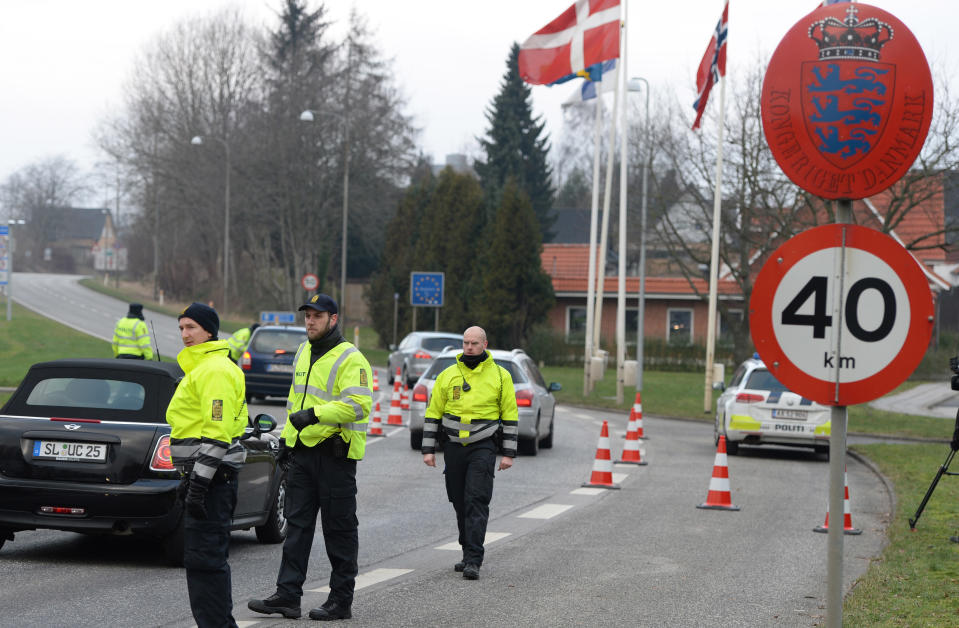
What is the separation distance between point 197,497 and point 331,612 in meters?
1.50

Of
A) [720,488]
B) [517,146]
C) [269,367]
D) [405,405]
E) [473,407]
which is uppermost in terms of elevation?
[517,146]

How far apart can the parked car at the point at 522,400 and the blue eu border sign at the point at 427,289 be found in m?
28.6

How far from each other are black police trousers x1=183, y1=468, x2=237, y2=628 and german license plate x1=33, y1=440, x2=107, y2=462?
9.23 feet

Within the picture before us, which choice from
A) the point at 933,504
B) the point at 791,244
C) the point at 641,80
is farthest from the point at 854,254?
the point at 641,80

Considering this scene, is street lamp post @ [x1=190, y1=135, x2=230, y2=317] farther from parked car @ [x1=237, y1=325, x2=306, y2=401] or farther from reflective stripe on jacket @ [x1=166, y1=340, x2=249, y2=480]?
reflective stripe on jacket @ [x1=166, y1=340, x2=249, y2=480]

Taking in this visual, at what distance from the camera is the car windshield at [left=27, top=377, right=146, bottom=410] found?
30.7 ft

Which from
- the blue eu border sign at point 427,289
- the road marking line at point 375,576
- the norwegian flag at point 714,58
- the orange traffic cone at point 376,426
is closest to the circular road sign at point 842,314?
the road marking line at point 375,576

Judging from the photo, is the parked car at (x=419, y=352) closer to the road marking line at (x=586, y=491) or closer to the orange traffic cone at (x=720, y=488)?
the road marking line at (x=586, y=491)

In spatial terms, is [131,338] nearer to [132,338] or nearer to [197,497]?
[132,338]

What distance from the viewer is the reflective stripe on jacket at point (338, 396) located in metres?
7.54

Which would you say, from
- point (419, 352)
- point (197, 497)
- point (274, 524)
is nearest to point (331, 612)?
point (197, 497)

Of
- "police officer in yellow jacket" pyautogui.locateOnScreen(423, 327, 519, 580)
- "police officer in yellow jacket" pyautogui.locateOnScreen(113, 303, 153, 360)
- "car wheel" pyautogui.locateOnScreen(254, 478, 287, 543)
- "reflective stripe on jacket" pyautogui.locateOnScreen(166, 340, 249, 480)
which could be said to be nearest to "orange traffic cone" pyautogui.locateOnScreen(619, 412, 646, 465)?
"police officer in yellow jacket" pyautogui.locateOnScreen(113, 303, 153, 360)

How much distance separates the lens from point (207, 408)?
6.62m

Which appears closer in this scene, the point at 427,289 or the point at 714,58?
the point at 714,58
